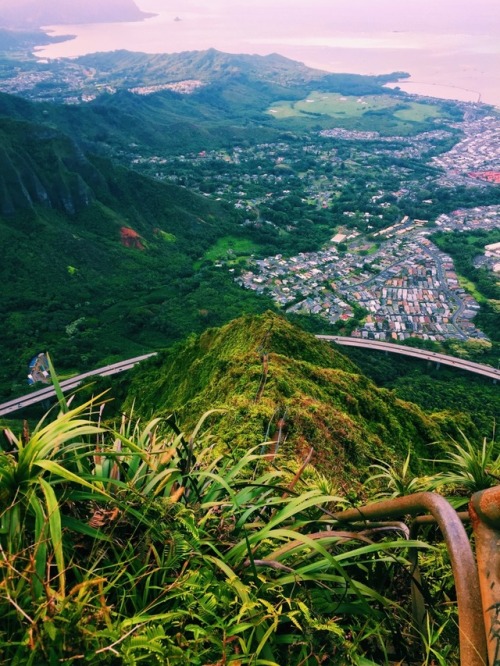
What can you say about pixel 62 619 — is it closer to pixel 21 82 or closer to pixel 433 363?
pixel 433 363


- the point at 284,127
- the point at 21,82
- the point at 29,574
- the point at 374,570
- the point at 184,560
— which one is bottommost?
the point at 374,570

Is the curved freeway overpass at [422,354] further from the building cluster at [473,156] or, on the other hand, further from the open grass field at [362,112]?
the open grass field at [362,112]

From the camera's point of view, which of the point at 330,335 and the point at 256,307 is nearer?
the point at 330,335

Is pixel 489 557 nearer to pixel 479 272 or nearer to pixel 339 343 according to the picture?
pixel 339 343

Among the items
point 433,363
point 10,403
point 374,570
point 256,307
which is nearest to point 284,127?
point 256,307

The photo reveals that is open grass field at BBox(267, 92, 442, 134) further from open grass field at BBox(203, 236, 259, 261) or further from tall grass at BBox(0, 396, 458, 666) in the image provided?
tall grass at BBox(0, 396, 458, 666)

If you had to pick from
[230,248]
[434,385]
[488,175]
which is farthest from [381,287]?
[488,175]

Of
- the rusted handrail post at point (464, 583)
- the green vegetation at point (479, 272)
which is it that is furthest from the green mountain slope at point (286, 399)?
the green vegetation at point (479, 272)
